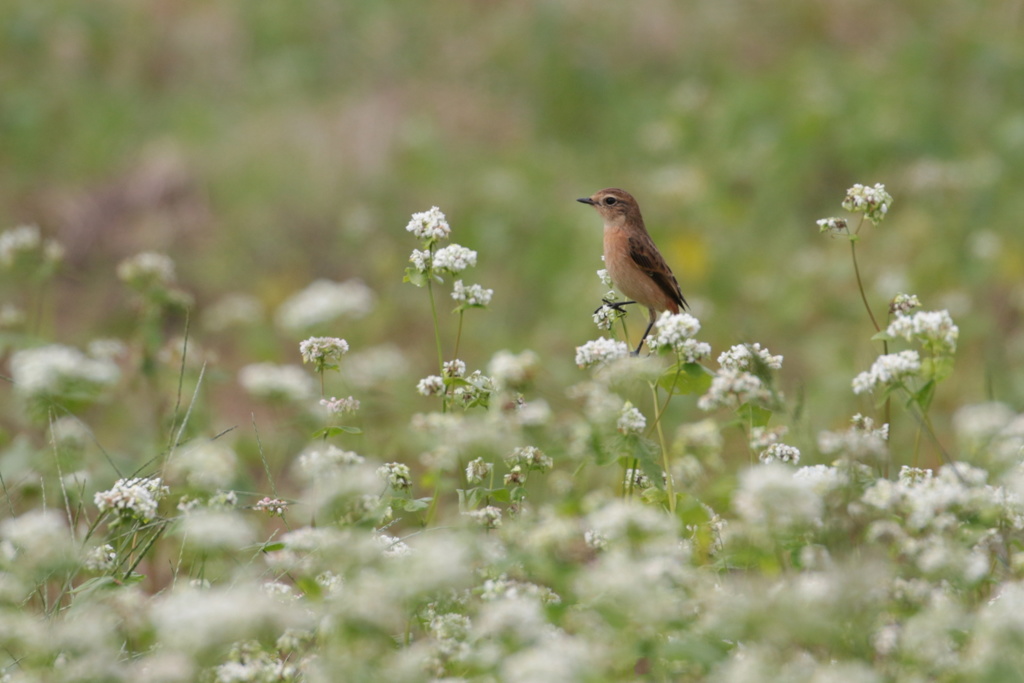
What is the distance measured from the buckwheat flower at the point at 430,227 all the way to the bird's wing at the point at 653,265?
229cm

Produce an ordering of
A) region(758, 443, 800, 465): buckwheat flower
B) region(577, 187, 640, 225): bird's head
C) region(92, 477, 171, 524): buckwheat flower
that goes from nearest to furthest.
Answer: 1. region(92, 477, 171, 524): buckwheat flower
2. region(758, 443, 800, 465): buckwheat flower
3. region(577, 187, 640, 225): bird's head

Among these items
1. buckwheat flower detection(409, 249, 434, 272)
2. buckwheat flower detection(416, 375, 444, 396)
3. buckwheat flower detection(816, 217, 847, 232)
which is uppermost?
buckwheat flower detection(816, 217, 847, 232)

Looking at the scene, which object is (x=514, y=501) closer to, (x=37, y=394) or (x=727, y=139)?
(x=37, y=394)

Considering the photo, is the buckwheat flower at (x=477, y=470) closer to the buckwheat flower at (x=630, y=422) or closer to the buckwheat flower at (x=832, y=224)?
the buckwheat flower at (x=630, y=422)

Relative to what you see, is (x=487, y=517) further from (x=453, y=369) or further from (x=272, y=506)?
(x=272, y=506)

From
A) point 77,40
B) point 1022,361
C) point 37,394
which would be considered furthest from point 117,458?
point 77,40

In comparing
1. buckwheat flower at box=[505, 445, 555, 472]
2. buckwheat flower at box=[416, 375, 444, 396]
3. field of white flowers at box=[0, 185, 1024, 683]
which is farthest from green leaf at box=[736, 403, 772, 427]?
buckwheat flower at box=[416, 375, 444, 396]

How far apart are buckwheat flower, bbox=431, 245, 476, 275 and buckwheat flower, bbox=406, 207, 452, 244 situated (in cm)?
5

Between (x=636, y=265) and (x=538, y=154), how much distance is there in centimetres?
570

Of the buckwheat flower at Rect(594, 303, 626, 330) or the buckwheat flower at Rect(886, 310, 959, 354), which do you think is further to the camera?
the buckwheat flower at Rect(594, 303, 626, 330)

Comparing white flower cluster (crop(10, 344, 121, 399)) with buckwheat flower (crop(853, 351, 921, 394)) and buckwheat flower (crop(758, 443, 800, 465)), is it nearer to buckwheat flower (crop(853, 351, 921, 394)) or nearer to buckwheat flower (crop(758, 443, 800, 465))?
buckwheat flower (crop(758, 443, 800, 465))

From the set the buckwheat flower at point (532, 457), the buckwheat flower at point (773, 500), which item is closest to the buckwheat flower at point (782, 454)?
the buckwheat flower at point (532, 457)

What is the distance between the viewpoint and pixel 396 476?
3.22 m

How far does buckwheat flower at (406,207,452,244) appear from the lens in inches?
133
